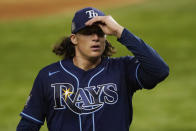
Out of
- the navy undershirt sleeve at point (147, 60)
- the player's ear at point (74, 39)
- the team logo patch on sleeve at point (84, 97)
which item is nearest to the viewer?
the navy undershirt sleeve at point (147, 60)

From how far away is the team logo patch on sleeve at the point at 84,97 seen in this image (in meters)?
4.26

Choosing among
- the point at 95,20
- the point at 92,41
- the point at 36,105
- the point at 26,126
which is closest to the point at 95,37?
the point at 92,41

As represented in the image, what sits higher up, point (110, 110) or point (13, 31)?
point (110, 110)

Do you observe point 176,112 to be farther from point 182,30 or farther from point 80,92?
point 80,92

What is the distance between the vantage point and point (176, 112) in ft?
36.3

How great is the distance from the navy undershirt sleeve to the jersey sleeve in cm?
77

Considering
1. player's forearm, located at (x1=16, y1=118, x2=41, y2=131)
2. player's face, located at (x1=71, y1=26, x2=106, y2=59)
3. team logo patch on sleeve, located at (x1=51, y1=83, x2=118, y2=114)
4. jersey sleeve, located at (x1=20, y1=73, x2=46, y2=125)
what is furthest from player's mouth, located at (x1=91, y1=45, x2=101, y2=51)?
player's forearm, located at (x1=16, y1=118, x2=41, y2=131)

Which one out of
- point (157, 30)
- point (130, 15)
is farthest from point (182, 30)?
point (130, 15)

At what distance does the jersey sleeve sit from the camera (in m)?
4.36

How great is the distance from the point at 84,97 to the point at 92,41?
0.45 meters

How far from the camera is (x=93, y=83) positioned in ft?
14.3

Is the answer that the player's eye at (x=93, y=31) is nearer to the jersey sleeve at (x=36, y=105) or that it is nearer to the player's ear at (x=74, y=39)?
the player's ear at (x=74, y=39)

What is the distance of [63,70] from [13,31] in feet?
44.5

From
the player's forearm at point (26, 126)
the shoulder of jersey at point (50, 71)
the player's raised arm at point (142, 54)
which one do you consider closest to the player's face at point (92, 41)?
the player's raised arm at point (142, 54)
